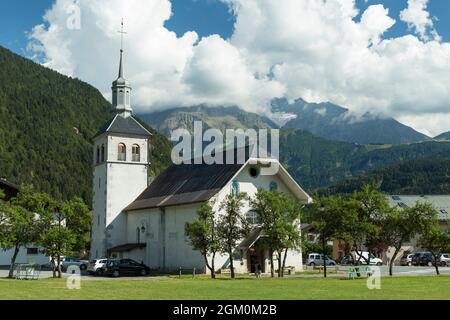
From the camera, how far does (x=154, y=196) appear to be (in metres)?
55.7

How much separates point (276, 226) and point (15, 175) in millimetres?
127862

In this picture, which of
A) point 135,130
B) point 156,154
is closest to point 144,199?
point 135,130

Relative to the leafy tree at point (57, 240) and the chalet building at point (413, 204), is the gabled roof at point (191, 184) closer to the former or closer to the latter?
the leafy tree at point (57, 240)

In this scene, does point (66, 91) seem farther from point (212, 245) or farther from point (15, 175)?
point (212, 245)

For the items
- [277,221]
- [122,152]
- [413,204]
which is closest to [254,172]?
[277,221]

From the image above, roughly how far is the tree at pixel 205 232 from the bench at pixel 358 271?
9061 millimetres

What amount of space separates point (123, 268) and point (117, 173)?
16668 millimetres

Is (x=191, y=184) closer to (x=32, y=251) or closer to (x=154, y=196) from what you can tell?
(x=154, y=196)

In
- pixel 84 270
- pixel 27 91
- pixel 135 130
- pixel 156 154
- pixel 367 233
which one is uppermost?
pixel 27 91

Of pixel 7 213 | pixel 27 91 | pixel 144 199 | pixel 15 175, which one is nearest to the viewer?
pixel 7 213

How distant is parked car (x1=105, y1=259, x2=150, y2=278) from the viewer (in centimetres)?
4469

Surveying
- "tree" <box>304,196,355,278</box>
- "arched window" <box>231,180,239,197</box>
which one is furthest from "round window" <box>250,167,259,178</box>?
"tree" <box>304,196,355,278</box>

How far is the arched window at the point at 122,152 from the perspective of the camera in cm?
6047

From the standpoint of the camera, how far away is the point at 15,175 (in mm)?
153875
